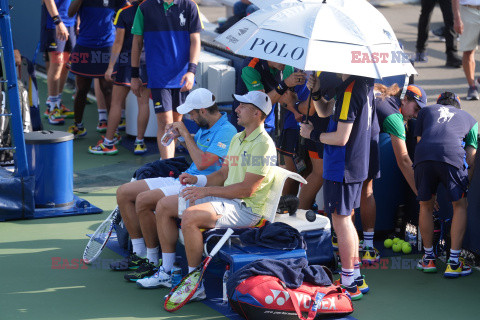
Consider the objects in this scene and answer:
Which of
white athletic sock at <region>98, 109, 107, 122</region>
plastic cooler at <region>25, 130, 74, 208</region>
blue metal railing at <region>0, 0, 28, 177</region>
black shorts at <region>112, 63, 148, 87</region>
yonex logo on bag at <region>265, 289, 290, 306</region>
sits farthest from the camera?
white athletic sock at <region>98, 109, 107, 122</region>

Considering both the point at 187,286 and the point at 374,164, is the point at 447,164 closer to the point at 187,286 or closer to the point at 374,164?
the point at 374,164

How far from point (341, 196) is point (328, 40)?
112cm

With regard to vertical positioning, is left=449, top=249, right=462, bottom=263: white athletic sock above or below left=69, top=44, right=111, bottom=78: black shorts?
below

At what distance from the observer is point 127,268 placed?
6.77 m

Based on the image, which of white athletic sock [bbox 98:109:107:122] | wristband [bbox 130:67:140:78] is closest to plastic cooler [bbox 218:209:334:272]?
wristband [bbox 130:67:140:78]

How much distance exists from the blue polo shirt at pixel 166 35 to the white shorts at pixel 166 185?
1.93m

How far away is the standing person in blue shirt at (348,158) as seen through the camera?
6004 mm

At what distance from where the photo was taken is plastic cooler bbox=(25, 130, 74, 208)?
314 inches

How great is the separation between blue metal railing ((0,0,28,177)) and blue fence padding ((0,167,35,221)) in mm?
85

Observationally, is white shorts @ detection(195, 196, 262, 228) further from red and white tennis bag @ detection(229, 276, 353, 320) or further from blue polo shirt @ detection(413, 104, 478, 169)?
blue polo shirt @ detection(413, 104, 478, 169)

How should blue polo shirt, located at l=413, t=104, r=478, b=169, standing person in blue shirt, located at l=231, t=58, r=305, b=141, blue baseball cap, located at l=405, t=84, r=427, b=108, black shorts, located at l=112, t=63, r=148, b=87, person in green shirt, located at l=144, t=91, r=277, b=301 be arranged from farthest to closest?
black shorts, located at l=112, t=63, r=148, b=87 < standing person in blue shirt, located at l=231, t=58, r=305, b=141 < blue baseball cap, located at l=405, t=84, r=427, b=108 < blue polo shirt, located at l=413, t=104, r=478, b=169 < person in green shirt, located at l=144, t=91, r=277, b=301

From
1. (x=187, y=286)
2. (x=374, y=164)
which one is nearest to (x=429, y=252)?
(x=374, y=164)

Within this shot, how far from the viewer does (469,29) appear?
962 centimetres

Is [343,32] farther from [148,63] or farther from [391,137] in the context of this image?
[148,63]
